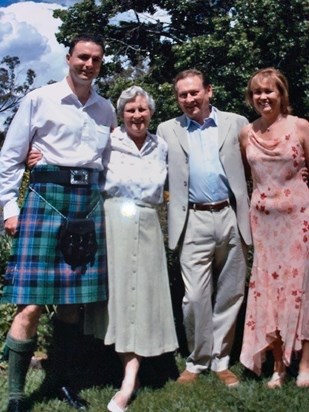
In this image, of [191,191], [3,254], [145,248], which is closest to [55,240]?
[145,248]

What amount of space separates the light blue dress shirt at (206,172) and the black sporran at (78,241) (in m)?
0.78

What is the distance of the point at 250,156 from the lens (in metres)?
4.34

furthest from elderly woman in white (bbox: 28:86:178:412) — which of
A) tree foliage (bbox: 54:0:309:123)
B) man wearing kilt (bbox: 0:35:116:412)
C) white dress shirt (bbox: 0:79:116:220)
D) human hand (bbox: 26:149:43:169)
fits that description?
tree foliage (bbox: 54:0:309:123)

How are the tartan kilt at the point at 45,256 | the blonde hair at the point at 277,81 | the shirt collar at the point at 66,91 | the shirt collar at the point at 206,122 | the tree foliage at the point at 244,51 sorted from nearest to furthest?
the tartan kilt at the point at 45,256 → the shirt collar at the point at 66,91 → the blonde hair at the point at 277,81 → the shirt collar at the point at 206,122 → the tree foliage at the point at 244,51

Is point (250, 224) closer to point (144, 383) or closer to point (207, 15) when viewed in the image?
point (144, 383)

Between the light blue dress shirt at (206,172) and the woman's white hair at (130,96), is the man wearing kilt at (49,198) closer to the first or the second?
the woman's white hair at (130,96)

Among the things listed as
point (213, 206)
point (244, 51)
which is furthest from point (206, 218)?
point (244, 51)

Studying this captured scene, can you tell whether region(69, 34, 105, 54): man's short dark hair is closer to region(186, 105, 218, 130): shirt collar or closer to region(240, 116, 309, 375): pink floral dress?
region(186, 105, 218, 130): shirt collar

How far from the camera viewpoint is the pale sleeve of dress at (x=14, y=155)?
13.2ft

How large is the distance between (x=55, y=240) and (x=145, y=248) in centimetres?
60

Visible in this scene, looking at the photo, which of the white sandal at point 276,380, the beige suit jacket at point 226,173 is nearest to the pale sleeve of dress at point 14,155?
the beige suit jacket at point 226,173

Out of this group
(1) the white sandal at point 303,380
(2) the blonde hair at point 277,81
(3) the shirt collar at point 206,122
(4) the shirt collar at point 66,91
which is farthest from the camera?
(3) the shirt collar at point 206,122

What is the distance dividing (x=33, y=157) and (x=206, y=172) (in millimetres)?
1165

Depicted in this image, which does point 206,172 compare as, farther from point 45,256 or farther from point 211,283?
point 45,256
